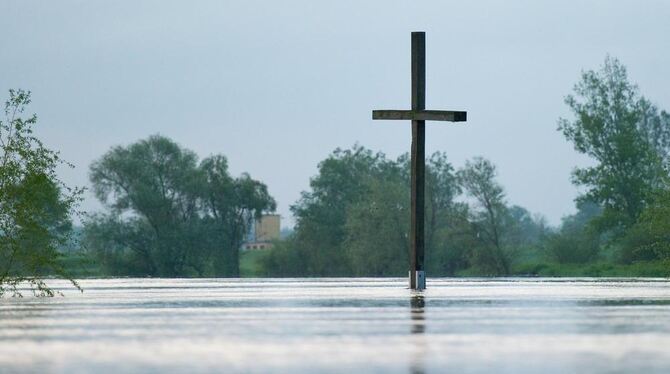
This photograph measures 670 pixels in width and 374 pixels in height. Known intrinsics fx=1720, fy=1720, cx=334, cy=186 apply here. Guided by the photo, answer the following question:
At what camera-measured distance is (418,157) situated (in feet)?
117

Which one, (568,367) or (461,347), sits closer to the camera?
(568,367)

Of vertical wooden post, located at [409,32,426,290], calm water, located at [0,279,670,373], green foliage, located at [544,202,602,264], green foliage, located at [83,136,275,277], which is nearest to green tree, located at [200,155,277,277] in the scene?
green foliage, located at [83,136,275,277]

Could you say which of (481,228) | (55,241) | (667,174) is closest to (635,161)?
(481,228)

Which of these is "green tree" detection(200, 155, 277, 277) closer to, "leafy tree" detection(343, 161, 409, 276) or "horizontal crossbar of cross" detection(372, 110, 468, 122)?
"leafy tree" detection(343, 161, 409, 276)

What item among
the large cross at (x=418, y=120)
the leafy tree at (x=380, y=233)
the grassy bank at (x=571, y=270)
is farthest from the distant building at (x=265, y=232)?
the large cross at (x=418, y=120)

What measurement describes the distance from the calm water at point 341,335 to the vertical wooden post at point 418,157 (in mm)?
5571

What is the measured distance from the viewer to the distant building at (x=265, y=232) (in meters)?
96.7

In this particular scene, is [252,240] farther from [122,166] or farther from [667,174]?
[667,174]

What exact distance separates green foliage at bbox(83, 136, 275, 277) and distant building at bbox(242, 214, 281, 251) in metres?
1.57

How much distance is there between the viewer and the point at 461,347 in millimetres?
16812

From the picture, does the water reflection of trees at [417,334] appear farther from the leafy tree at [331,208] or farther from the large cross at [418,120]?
the leafy tree at [331,208]

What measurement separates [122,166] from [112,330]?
70.8 metres

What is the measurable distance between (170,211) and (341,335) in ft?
240

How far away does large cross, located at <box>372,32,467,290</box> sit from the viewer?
116ft
